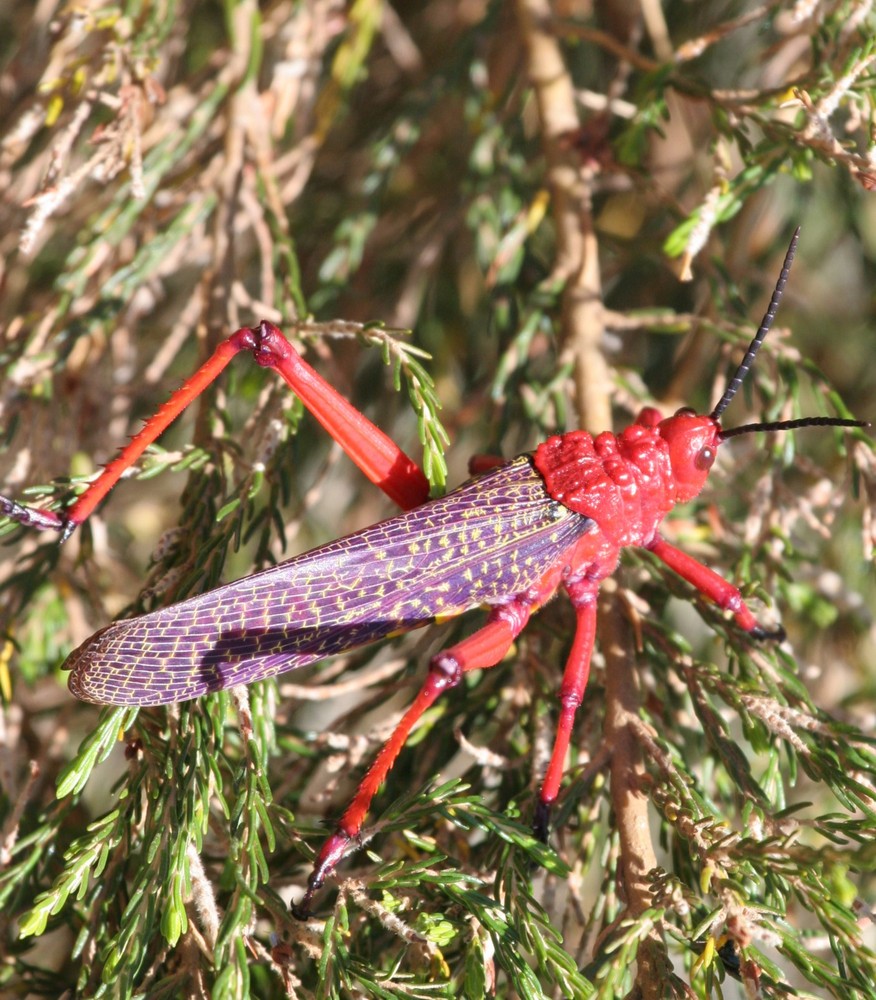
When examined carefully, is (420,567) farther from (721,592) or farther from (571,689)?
(721,592)

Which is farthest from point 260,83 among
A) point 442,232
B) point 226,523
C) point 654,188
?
point 226,523

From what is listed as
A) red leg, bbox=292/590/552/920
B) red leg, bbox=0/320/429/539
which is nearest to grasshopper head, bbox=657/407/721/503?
red leg, bbox=292/590/552/920

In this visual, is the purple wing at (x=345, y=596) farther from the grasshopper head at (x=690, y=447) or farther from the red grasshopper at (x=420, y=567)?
the grasshopper head at (x=690, y=447)

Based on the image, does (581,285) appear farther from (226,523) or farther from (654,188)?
(226,523)

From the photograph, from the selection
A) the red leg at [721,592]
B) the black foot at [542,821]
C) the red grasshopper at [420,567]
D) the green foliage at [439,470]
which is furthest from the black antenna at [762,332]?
the black foot at [542,821]

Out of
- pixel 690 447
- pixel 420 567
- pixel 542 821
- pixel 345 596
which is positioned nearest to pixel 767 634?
pixel 690 447

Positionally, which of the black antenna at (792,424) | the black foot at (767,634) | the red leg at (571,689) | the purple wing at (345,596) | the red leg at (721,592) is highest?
the purple wing at (345,596)

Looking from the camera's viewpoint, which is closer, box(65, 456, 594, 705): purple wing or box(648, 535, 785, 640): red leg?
box(65, 456, 594, 705): purple wing

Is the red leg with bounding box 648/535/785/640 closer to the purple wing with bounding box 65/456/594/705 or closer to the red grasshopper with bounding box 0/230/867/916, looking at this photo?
the red grasshopper with bounding box 0/230/867/916
